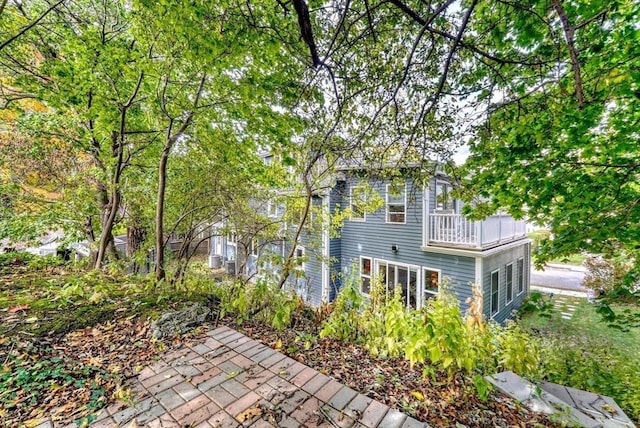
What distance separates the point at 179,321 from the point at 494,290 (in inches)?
336

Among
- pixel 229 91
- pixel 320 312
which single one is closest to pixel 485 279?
pixel 320 312

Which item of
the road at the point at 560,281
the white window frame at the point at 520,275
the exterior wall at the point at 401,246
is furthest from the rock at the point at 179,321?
the road at the point at 560,281

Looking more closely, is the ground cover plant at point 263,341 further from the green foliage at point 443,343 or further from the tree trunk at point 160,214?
the tree trunk at point 160,214

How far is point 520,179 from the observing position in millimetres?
3043

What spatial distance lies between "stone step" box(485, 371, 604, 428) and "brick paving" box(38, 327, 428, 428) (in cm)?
112

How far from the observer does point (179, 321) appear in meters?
3.15

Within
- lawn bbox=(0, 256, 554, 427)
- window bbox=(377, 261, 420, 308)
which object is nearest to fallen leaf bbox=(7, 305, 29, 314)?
lawn bbox=(0, 256, 554, 427)

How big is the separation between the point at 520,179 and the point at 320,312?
10.2 feet

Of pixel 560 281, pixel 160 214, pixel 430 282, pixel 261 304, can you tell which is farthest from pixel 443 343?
pixel 560 281

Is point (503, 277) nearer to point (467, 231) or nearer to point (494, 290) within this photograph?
point (494, 290)

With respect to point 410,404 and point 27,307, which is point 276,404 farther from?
point 27,307

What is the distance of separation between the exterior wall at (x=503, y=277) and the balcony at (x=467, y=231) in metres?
0.55

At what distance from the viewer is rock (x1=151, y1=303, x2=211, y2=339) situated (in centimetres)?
293

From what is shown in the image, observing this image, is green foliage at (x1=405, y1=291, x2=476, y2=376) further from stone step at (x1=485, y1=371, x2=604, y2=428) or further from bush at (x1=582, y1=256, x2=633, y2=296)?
bush at (x1=582, y1=256, x2=633, y2=296)
